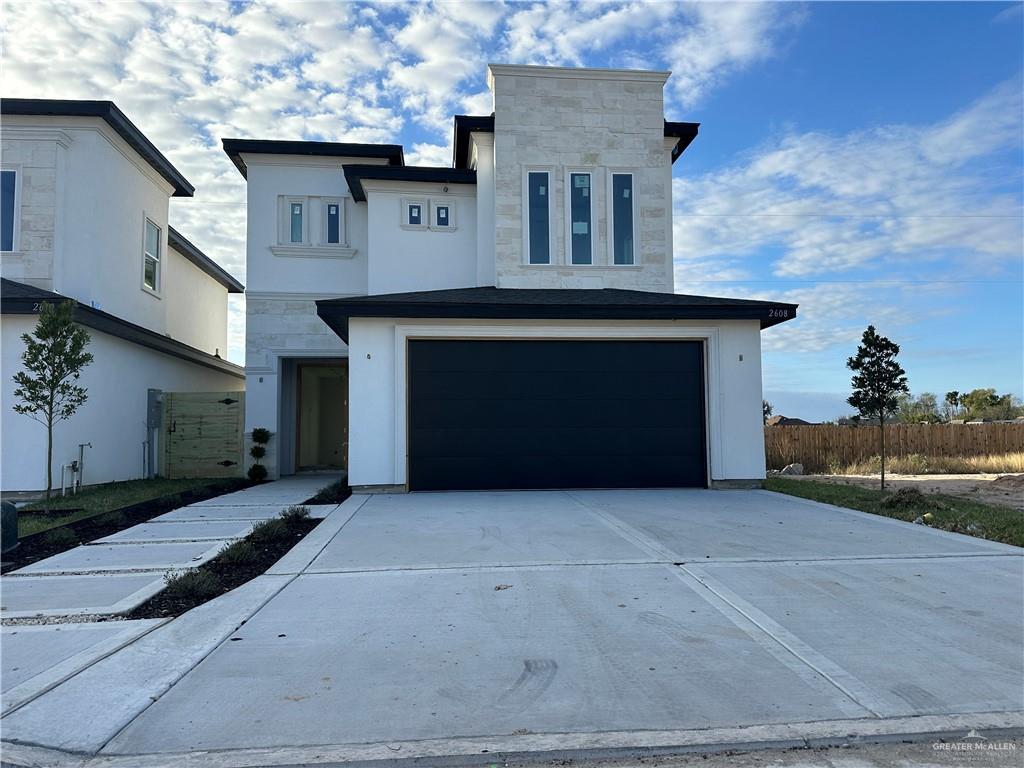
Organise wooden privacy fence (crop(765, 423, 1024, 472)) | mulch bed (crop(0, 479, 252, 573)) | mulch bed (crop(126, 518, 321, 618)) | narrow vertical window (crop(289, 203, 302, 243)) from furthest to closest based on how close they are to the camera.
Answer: wooden privacy fence (crop(765, 423, 1024, 472))
narrow vertical window (crop(289, 203, 302, 243))
mulch bed (crop(0, 479, 252, 573))
mulch bed (crop(126, 518, 321, 618))

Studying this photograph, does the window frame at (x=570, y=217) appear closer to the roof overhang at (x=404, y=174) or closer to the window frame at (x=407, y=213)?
the roof overhang at (x=404, y=174)

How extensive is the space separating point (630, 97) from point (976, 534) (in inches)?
448

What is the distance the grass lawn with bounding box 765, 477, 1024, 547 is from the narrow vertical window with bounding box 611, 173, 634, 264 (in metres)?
5.82

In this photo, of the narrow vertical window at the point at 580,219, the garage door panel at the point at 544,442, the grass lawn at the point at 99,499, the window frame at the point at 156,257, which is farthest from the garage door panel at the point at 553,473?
the window frame at the point at 156,257

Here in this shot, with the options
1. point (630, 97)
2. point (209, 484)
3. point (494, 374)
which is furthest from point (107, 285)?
point (630, 97)

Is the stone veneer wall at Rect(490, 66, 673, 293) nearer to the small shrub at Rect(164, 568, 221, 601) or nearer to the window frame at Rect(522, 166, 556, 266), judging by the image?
the window frame at Rect(522, 166, 556, 266)

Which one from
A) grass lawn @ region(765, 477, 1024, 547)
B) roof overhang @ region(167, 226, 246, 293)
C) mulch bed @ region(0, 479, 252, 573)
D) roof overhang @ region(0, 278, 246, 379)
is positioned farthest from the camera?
roof overhang @ region(167, 226, 246, 293)

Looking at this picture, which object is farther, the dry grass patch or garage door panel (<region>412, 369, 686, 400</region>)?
the dry grass patch

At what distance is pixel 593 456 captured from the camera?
485 inches

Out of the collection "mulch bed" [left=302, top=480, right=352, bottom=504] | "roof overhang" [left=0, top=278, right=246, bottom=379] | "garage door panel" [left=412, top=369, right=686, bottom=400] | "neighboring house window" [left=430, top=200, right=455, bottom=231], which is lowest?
"mulch bed" [left=302, top=480, right=352, bottom=504]

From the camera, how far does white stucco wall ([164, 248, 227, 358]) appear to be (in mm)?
19328

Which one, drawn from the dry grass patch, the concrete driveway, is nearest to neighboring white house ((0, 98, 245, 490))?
the concrete driveway

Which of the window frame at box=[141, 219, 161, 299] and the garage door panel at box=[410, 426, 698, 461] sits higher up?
the window frame at box=[141, 219, 161, 299]

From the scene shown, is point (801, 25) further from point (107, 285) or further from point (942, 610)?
point (107, 285)
